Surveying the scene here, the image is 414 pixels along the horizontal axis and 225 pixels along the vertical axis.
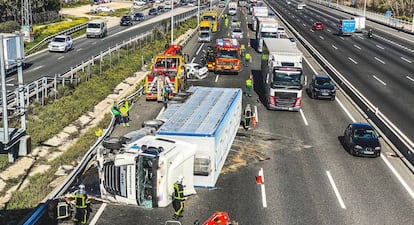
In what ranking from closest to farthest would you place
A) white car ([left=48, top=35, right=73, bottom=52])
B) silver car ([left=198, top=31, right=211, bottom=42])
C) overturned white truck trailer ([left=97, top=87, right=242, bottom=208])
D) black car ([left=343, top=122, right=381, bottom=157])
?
overturned white truck trailer ([left=97, top=87, right=242, bottom=208])
black car ([left=343, top=122, right=381, bottom=157])
white car ([left=48, top=35, right=73, bottom=52])
silver car ([left=198, top=31, right=211, bottom=42])

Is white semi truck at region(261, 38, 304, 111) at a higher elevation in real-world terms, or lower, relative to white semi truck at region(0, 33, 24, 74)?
lower

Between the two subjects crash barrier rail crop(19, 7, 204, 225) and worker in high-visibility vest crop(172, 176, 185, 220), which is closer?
crash barrier rail crop(19, 7, 204, 225)

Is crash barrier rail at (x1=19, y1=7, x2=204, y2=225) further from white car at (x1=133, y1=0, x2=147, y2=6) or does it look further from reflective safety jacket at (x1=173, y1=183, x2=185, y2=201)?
A: white car at (x1=133, y1=0, x2=147, y2=6)

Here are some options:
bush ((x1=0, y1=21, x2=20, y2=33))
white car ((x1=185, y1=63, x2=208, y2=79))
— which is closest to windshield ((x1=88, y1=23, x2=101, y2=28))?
bush ((x1=0, y1=21, x2=20, y2=33))

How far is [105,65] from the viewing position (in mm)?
52406

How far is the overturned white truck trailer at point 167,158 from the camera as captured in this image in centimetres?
1994

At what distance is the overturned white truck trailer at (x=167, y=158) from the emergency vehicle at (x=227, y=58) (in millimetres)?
23325

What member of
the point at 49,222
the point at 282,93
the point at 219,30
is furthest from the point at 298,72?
the point at 219,30

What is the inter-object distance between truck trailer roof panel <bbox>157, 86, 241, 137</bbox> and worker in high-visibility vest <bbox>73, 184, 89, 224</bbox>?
4.91 metres

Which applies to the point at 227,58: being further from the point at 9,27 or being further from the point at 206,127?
the point at 9,27

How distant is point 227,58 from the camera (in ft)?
Result: 163

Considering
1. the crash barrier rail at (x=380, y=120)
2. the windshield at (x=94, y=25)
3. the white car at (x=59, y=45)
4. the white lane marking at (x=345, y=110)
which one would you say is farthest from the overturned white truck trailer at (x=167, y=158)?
the windshield at (x=94, y=25)

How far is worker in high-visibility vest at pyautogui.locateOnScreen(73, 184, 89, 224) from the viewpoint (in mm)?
19016

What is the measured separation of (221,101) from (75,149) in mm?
8498
